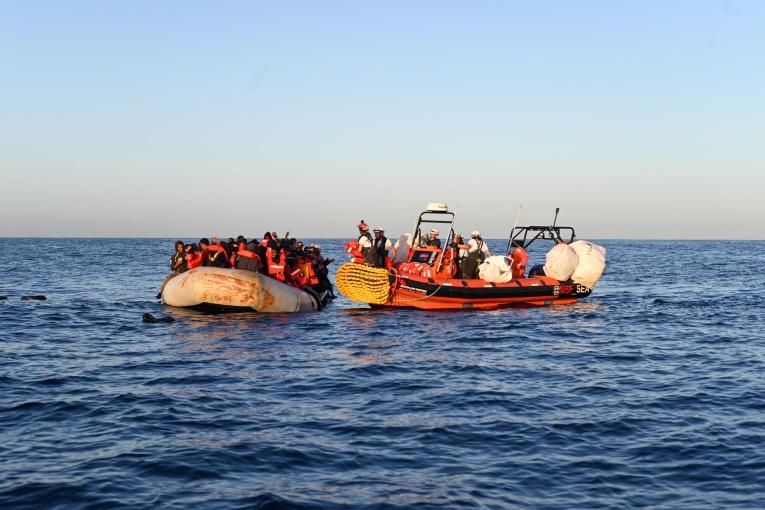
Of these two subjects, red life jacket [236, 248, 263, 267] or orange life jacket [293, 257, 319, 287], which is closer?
red life jacket [236, 248, 263, 267]

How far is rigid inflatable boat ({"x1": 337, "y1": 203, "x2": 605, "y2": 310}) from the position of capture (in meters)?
22.3

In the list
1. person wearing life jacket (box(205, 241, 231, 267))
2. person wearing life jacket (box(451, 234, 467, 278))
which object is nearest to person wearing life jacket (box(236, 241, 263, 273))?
person wearing life jacket (box(205, 241, 231, 267))

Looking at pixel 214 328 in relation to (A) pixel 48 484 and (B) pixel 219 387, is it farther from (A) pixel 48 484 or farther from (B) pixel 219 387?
(A) pixel 48 484

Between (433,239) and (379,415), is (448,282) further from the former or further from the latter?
(379,415)

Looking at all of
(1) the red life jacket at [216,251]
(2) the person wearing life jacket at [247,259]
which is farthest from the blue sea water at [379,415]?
(1) the red life jacket at [216,251]

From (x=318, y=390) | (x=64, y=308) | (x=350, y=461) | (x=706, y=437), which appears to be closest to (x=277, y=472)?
(x=350, y=461)

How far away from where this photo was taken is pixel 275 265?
74.6 ft

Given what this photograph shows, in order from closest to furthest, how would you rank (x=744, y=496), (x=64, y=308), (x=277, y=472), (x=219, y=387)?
1. (x=744, y=496)
2. (x=277, y=472)
3. (x=219, y=387)
4. (x=64, y=308)

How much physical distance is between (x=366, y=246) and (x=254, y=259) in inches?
129

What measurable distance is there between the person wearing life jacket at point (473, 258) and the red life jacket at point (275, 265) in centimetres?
525

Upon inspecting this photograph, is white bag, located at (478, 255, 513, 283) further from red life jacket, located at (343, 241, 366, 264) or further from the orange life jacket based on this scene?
the orange life jacket

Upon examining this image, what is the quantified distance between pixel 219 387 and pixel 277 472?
434 cm

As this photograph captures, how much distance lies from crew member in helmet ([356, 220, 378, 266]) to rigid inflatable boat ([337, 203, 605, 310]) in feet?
0.79

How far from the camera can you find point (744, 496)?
7.46 metres
